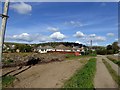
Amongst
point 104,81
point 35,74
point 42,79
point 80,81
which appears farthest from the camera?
point 35,74

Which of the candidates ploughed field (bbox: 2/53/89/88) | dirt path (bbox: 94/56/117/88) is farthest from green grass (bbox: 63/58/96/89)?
ploughed field (bbox: 2/53/89/88)

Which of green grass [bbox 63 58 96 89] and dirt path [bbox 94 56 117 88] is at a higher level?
green grass [bbox 63 58 96 89]

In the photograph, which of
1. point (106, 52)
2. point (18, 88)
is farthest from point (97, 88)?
point (106, 52)

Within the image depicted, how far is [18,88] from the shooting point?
41.9 feet

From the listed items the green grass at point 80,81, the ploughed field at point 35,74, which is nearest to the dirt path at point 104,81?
the green grass at point 80,81

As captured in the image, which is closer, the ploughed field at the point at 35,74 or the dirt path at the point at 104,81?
the dirt path at the point at 104,81

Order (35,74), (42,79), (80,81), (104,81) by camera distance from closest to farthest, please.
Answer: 1. (80,81)
2. (104,81)
3. (42,79)
4. (35,74)

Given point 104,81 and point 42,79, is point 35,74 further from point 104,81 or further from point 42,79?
point 104,81

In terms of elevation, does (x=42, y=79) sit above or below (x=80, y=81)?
below

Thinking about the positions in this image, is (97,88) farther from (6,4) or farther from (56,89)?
(6,4)

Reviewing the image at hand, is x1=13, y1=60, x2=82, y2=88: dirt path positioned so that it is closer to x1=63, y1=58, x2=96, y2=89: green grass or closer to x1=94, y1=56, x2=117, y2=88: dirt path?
x1=63, y1=58, x2=96, y2=89: green grass

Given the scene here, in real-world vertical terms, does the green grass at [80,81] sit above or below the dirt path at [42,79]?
above

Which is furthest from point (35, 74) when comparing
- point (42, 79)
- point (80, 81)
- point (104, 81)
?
point (80, 81)

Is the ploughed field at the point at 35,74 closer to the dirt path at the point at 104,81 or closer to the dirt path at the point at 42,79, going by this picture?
the dirt path at the point at 42,79
